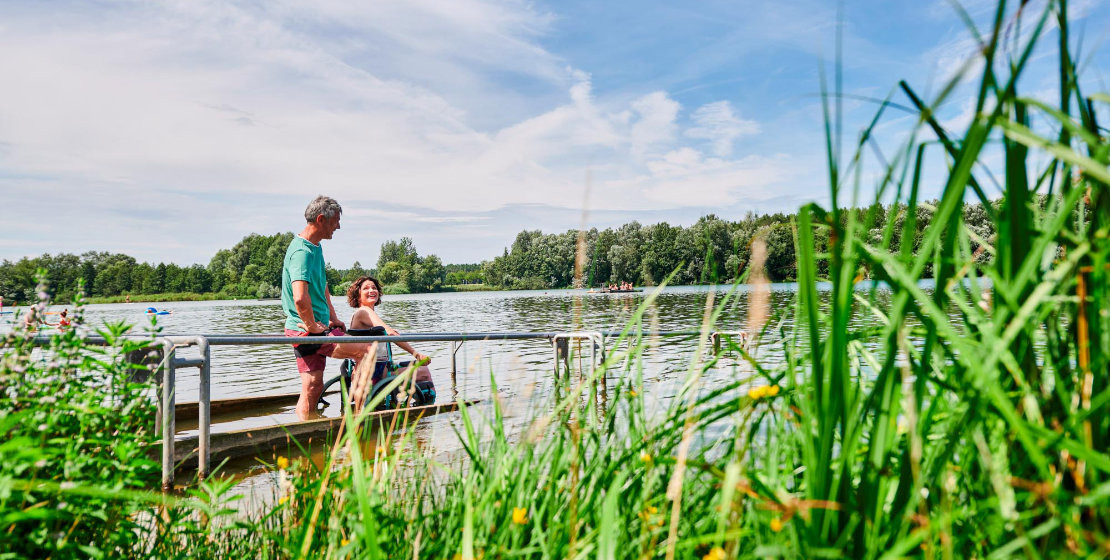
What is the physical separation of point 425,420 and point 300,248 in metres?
2.19

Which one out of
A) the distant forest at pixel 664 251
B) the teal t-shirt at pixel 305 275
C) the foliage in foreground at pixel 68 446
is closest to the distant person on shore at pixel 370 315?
the teal t-shirt at pixel 305 275

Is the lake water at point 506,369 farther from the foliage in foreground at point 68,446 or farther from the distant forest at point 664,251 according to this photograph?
the foliage in foreground at point 68,446

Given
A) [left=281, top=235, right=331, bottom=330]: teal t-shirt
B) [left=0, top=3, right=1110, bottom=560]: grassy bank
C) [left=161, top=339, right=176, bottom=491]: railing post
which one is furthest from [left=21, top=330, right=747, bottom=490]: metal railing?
[left=0, top=3, right=1110, bottom=560]: grassy bank

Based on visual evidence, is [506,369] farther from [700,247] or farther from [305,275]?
[700,247]

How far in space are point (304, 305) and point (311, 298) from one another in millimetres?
207

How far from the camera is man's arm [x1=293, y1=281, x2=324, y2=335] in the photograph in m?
5.64

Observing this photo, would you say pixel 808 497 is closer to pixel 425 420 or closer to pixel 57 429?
pixel 57 429

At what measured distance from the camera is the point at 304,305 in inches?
223

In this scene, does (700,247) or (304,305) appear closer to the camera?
(700,247)

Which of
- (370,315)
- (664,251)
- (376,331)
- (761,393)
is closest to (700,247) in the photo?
(664,251)

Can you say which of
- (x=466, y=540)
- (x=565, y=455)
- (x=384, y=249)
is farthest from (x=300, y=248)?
(x=384, y=249)

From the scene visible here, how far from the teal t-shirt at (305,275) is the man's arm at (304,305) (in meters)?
0.07

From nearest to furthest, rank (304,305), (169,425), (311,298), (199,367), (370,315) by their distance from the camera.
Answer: (169,425), (199,367), (304,305), (311,298), (370,315)

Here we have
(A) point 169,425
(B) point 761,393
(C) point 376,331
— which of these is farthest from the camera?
(C) point 376,331
